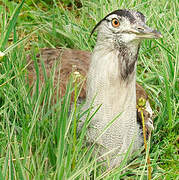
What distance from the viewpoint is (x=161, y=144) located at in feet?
11.4

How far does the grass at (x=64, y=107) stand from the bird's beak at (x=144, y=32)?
0.50m

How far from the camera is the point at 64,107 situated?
8.55 ft

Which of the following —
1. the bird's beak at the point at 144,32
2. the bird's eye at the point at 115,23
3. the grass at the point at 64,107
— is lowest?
the grass at the point at 64,107

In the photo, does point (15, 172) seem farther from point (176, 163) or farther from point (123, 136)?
point (176, 163)

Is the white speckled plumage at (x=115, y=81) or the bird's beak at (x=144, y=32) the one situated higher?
the bird's beak at (x=144, y=32)

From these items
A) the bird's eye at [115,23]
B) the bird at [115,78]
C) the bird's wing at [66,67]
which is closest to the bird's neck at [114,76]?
the bird at [115,78]

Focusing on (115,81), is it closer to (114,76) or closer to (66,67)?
(114,76)

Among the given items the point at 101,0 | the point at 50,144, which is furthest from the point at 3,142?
the point at 101,0

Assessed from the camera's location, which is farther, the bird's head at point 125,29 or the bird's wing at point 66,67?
the bird's wing at point 66,67

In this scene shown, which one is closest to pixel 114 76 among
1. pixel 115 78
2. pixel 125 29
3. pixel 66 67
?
pixel 115 78

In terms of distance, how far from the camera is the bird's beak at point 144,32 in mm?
2531

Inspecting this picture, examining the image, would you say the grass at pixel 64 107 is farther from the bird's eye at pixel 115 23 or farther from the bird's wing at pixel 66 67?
the bird's eye at pixel 115 23

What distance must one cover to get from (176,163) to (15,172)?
55.0 inches

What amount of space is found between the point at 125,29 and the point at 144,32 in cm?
14
